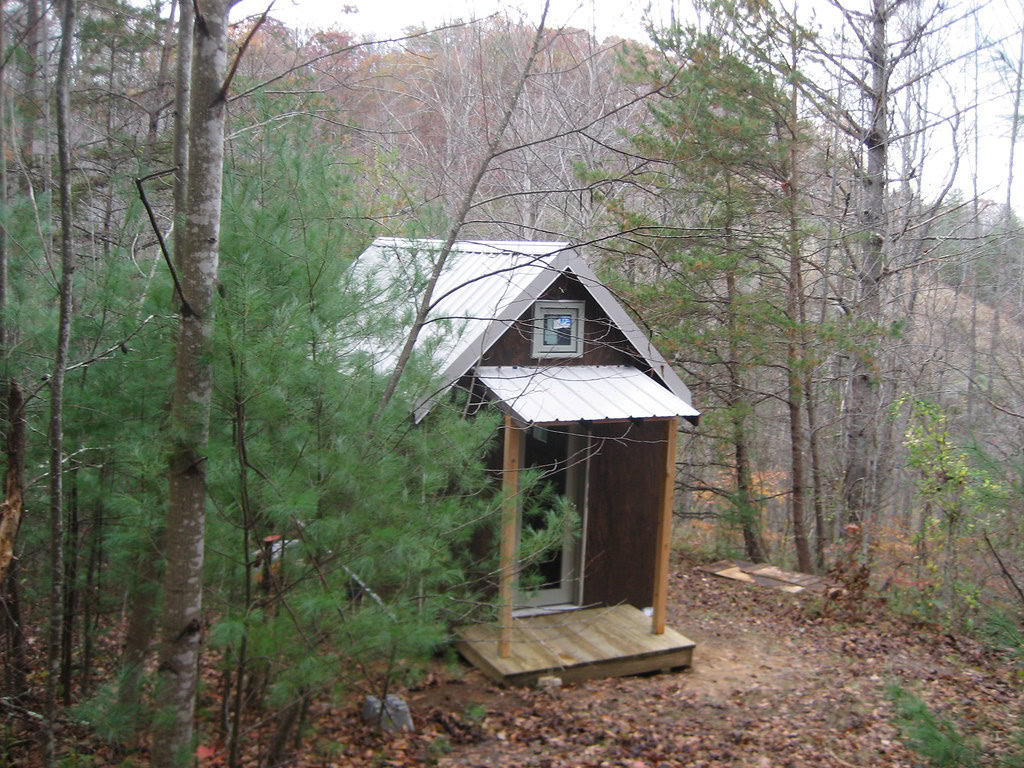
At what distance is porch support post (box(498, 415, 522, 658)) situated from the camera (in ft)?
20.9

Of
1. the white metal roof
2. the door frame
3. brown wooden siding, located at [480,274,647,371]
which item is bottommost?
the door frame

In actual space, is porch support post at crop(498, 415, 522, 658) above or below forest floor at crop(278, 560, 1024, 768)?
above

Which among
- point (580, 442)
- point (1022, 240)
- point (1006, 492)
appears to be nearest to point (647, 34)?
point (580, 442)

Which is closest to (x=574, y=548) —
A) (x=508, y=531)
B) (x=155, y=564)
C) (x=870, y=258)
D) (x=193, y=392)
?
(x=508, y=531)

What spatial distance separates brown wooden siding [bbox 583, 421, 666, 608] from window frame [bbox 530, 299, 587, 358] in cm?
103

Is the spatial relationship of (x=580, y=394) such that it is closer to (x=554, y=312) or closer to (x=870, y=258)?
(x=554, y=312)

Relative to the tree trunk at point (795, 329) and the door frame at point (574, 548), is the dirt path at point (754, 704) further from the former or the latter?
the tree trunk at point (795, 329)

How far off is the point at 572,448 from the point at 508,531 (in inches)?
87.6

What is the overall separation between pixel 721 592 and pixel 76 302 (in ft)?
26.9

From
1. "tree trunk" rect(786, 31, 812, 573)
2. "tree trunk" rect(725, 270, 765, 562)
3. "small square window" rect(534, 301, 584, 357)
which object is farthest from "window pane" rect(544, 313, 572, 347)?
"tree trunk" rect(786, 31, 812, 573)

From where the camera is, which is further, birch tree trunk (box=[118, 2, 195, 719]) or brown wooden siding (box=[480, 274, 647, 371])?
brown wooden siding (box=[480, 274, 647, 371])

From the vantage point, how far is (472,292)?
8438 millimetres

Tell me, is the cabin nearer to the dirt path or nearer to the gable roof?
the gable roof

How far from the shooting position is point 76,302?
575cm
